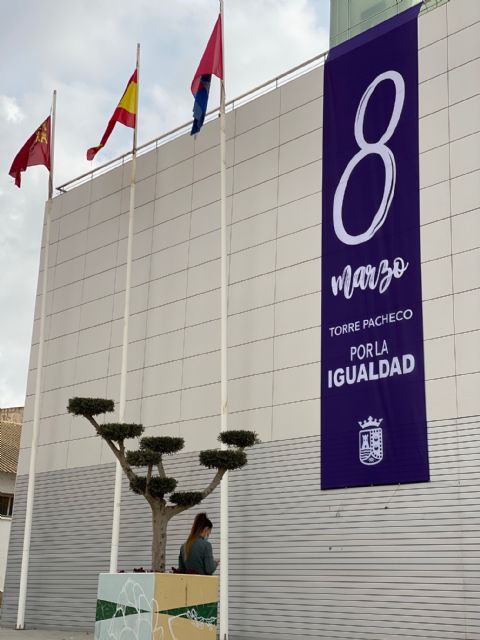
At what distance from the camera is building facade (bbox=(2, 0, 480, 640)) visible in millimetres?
14227

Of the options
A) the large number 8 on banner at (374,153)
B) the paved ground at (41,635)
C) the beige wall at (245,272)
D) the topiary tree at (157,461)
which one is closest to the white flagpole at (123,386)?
the beige wall at (245,272)

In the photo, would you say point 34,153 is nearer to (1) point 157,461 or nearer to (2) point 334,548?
(1) point 157,461

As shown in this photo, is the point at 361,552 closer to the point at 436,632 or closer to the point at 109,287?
the point at 436,632

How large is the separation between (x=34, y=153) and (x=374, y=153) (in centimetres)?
891

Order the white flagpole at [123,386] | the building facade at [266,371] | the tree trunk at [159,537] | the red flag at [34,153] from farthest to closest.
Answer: the red flag at [34,153]
the white flagpole at [123,386]
the building facade at [266,371]
the tree trunk at [159,537]

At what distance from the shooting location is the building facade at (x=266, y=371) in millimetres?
14227

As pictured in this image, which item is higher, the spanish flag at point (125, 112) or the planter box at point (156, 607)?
the spanish flag at point (125, 112)

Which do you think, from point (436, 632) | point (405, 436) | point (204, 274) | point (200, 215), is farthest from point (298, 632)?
point (200, 215)

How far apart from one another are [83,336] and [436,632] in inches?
465

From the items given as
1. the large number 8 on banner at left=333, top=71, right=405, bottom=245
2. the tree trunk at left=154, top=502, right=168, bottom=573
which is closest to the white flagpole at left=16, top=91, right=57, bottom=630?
the tree trunk at left=154, top=502, right=168, bottom=573

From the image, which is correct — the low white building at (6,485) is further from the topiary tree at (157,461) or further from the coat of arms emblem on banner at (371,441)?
the coat of arms emblem on banner at (371,441)

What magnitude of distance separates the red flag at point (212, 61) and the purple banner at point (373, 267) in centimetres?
224

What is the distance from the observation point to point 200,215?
20031mm

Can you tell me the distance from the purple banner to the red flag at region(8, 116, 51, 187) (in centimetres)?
731
